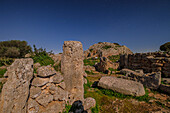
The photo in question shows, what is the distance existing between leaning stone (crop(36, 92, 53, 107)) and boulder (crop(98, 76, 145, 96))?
3.90 meters

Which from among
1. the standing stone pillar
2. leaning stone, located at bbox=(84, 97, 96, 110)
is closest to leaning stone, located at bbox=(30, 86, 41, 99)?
the standing stone pillar

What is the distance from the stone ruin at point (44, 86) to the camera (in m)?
2.43

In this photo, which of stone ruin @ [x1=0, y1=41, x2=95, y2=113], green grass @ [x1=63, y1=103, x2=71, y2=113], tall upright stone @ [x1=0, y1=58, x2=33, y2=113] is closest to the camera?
tall upright stone @ [x1=0, y1=58, x2=33, y2=113]

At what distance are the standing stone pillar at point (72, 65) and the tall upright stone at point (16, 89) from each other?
1804 mm

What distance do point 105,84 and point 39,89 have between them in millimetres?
4546

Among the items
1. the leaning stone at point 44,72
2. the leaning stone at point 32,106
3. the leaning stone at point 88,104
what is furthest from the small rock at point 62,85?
the leaning stone at point 88,104

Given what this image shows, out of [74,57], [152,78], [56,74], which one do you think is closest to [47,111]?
[56,74]

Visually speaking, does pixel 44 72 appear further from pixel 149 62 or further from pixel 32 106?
pixel 149 62

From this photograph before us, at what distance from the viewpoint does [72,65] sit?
4.21 meters

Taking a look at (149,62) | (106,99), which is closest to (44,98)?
(106,99)

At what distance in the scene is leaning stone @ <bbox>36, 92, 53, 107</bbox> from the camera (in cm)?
312

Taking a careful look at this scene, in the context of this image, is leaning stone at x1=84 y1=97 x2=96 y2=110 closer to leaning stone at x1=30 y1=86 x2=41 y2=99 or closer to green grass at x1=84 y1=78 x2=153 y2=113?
green grass at x1=84 y1=78 x2=153 y2=113

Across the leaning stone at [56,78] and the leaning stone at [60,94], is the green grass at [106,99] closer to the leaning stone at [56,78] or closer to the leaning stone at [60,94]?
the leaning stone at [60,94]

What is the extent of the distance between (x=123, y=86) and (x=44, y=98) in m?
5.13
